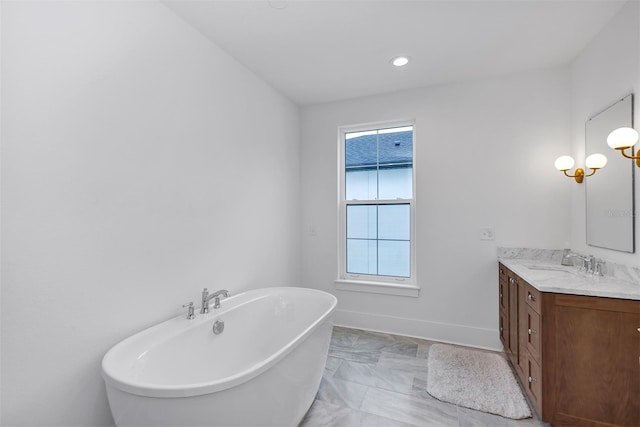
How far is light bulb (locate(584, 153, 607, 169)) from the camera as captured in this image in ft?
6.53

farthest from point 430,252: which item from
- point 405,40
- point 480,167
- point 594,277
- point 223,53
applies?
point 223,53

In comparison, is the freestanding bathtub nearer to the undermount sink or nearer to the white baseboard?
the white baseboard

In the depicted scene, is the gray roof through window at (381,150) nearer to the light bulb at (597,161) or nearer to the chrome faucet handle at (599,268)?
the light bulb at (597,161)

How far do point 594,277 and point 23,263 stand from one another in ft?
10.1

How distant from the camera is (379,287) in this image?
3.13m

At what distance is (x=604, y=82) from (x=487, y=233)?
1.38 metres

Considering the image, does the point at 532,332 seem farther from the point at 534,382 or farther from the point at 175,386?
the point at 175,386

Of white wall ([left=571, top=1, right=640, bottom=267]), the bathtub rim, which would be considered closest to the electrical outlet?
white wall ([left=571, top=1, right=640, bottom=267])

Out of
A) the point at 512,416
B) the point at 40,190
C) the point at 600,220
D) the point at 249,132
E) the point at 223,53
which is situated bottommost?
the point at 512,416

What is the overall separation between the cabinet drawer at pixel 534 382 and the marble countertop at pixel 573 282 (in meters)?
0.49

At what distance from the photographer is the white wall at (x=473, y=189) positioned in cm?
258

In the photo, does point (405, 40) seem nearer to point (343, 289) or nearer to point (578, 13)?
point (578, 13)

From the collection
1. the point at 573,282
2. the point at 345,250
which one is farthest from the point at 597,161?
the point at 345,250

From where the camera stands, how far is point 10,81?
1166 millimetres
